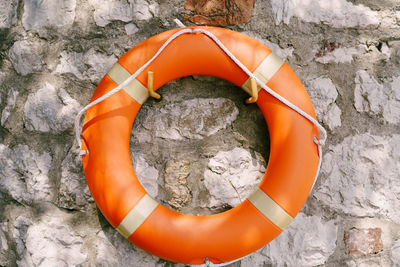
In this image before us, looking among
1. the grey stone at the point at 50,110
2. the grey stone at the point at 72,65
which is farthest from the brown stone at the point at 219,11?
the grey stone at the point at 50,110

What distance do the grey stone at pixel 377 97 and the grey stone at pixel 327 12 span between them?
→ 177 millimetres

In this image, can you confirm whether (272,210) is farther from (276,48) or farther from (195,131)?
(276,48)

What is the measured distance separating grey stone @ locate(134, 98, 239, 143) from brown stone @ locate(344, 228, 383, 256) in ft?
1.81

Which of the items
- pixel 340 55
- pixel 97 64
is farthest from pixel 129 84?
pixel 340 55

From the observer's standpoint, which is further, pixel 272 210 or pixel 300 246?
pixel 300 246

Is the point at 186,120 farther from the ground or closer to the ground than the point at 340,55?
closer to the ground

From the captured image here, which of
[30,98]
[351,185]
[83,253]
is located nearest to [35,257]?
[83,253]

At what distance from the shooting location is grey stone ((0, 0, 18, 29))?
1.25 metres

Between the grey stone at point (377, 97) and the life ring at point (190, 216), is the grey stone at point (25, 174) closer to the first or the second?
the life ring at point (190, 216)

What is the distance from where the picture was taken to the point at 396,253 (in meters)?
1.24

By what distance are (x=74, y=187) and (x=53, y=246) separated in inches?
7.9

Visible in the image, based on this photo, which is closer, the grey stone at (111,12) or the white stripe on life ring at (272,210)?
the white stripe on life ring at (272,210)

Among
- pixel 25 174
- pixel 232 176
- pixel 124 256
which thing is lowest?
pixel 124 256

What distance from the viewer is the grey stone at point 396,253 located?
48.7 inches
